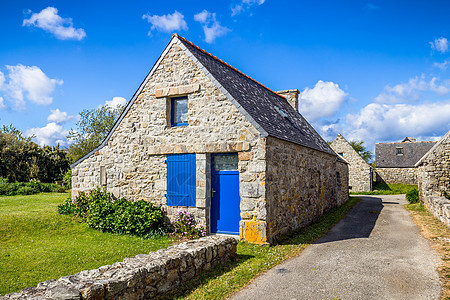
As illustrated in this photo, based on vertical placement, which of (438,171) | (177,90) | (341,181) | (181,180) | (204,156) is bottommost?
(341,181)

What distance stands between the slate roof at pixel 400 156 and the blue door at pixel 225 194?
29567mm

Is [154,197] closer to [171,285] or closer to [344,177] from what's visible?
[171,285]

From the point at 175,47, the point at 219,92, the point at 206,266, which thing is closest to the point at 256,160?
the point at 219,92

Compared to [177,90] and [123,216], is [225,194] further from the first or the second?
[177,90]

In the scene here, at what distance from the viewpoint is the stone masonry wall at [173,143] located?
895cm

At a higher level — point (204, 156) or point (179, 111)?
point (179, 111)

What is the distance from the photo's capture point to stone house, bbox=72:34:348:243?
8930 mm

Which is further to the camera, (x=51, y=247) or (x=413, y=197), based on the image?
(x=413, y=197)

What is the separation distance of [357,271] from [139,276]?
4.49m

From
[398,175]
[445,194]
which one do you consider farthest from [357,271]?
[398,175]

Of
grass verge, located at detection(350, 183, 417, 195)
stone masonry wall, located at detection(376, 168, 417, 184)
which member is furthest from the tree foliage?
stone masonry wall, located at detection(376, 168, 417, 184)

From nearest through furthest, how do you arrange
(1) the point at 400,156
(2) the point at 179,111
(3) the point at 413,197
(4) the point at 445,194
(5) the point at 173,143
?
(5) the point at 173,143 → (2) the point at 179,111 → (4) the point at 445,194 → (3) the point at 413,197 → (1) the point at 400,156

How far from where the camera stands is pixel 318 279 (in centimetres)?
611

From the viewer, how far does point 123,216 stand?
9.99 meters
